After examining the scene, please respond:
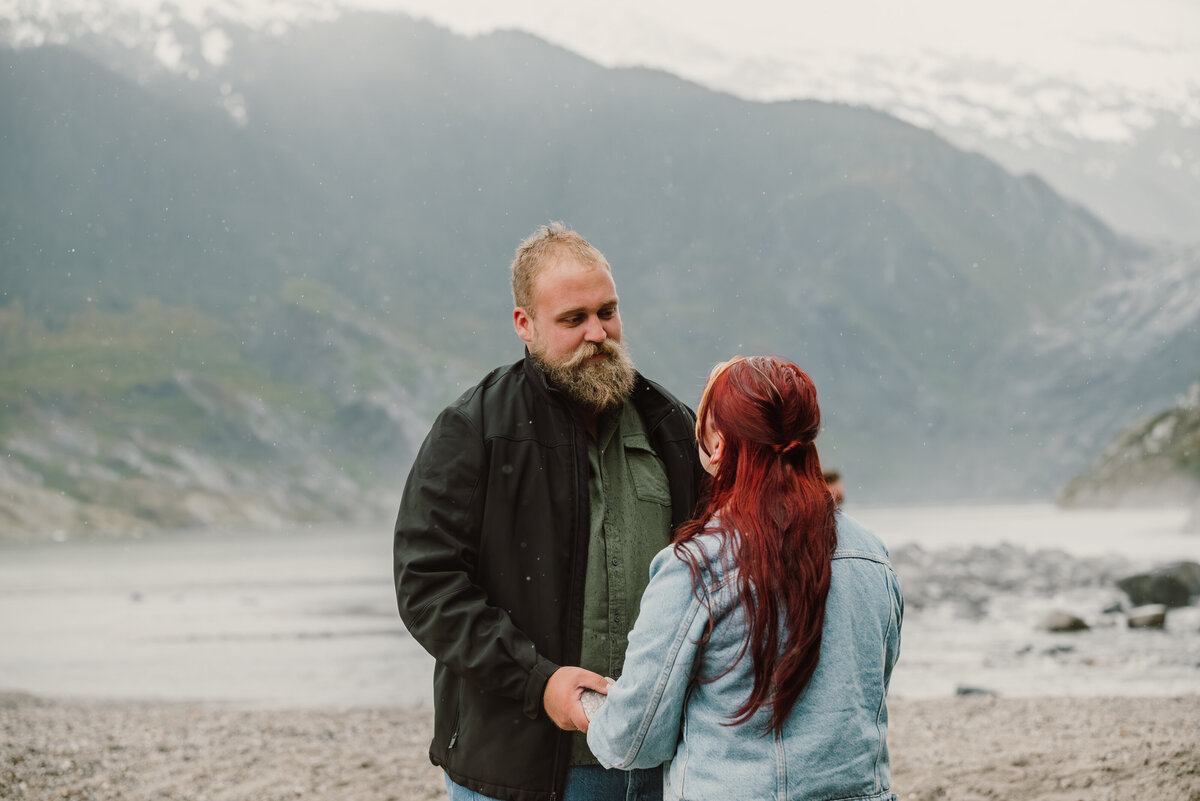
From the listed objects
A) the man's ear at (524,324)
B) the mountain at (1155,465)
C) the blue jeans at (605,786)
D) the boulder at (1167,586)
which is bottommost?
the blue jeans at (605,786)

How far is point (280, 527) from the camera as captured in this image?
161500mm

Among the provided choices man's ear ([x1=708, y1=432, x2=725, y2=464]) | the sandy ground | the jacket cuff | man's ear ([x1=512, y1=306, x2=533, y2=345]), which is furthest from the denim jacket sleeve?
the sandy ground

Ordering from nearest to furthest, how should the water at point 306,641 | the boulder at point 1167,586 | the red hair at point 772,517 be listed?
the red hair at point 772,517 → the water at point 306,641 → the boulder at point 1167,586

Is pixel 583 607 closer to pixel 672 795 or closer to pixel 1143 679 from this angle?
pixel 672 795

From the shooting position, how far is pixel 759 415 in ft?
6.04

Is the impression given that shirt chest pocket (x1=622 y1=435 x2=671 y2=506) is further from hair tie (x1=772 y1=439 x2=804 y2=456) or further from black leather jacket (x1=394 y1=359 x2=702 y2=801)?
hair tie (x1=772 y1=439 x2=804 y2=456)

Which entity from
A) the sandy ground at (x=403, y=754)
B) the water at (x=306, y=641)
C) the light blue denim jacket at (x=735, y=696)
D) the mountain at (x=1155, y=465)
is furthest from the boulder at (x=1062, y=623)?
the mountain at (x=1155, y=465)

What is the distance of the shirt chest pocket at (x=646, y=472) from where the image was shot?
252cm

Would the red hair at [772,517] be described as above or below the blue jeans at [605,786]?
above

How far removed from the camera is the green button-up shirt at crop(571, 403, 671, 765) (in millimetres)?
2410

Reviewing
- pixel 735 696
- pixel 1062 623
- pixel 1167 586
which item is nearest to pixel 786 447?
pixel 735 696

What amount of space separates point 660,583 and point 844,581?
1.03 ft

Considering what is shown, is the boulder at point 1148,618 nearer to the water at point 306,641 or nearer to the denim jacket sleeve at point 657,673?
the water at point 306,641

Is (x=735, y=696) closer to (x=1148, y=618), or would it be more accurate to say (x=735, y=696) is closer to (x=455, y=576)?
(x=455, y=576)
